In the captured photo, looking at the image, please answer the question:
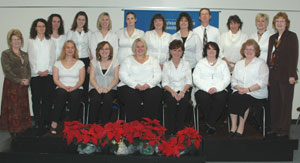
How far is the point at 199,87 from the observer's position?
4469 millimetres

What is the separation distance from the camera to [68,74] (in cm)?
→ 454

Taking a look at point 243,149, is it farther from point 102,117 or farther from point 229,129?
point 102,117

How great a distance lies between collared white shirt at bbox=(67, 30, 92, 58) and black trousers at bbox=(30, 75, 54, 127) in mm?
636

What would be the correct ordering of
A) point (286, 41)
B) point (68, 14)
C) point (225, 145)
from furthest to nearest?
point (68, 14) → point (286, 41) → point (225, 145)

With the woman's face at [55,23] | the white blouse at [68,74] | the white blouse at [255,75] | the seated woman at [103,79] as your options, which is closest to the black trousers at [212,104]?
the white blouse at [255,75]

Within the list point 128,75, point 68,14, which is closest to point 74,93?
point 128,75

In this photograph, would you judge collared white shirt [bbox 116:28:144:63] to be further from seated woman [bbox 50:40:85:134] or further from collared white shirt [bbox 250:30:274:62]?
collared white shirt [bbox 250:30:274:62]

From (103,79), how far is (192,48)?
4.33ft

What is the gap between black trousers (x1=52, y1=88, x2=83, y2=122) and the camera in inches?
170

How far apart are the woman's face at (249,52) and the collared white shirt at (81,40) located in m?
Result: 2.26

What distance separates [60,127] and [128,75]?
1.14m

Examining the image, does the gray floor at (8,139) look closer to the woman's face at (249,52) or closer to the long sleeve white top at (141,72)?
the woman's face at (249,52)

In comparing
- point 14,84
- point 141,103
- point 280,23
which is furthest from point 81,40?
point 280,23

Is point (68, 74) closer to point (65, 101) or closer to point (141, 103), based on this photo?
point (65, 101)
